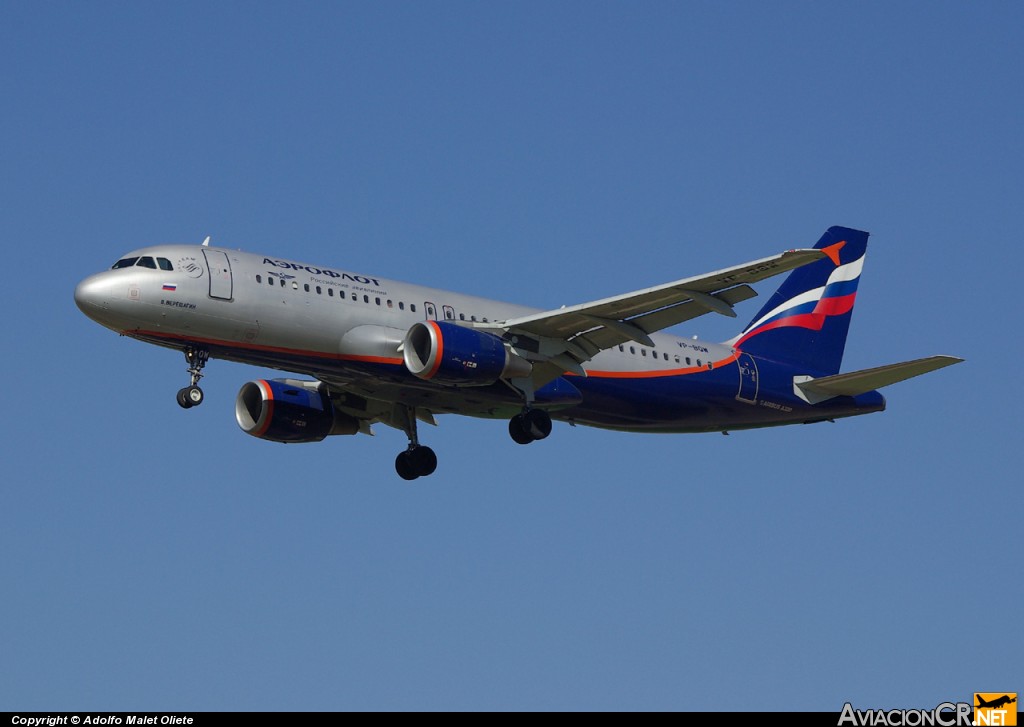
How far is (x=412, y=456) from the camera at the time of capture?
47.8 m

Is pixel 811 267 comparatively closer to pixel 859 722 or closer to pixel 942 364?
pixel 942 364

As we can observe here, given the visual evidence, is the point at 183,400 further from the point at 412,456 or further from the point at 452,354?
the point at 412,456

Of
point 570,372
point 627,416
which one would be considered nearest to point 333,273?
point 570,372

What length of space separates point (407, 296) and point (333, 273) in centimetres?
218

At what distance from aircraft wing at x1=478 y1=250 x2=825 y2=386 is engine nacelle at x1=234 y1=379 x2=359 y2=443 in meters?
6.94

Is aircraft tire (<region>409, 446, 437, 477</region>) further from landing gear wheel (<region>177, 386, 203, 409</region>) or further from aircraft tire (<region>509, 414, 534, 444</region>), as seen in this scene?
landing gear wheel (<region>177, 386, 203, 409</region>)

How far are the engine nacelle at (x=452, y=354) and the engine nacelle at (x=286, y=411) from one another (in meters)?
6.63

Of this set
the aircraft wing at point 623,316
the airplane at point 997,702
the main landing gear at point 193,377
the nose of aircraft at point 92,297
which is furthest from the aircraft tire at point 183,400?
the airplane at point 997,702

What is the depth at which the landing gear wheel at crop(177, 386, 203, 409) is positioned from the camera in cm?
4034

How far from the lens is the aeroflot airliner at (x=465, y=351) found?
3978cm

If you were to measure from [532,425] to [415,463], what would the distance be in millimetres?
5336

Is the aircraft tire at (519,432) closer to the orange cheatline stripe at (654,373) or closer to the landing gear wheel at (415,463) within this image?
the orange cheatline stripe at (654,373)

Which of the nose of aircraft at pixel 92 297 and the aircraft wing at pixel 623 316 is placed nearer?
the aircraft wing at pixel 623 316

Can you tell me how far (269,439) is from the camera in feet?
154
